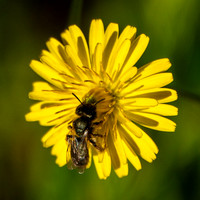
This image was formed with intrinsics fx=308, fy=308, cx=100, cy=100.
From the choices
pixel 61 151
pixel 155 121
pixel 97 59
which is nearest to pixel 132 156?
pixel 155 121

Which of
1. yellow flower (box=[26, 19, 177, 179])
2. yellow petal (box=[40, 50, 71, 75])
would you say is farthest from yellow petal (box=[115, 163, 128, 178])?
yellow petal (box=[40, 50, 71, 75])

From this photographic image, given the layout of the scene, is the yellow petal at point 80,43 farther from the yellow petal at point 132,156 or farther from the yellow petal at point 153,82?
the yellow petal at point 132,156

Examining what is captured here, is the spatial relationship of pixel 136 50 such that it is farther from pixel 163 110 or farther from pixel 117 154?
pixel 117 154

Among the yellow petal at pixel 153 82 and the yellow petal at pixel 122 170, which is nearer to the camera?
the yellow petal at pixel 153 82

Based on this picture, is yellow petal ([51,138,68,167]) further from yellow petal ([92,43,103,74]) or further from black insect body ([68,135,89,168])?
yellow petal ([92,43,103,74])

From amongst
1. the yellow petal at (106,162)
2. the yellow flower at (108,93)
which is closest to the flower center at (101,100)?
the yellow flower at (108,93)
